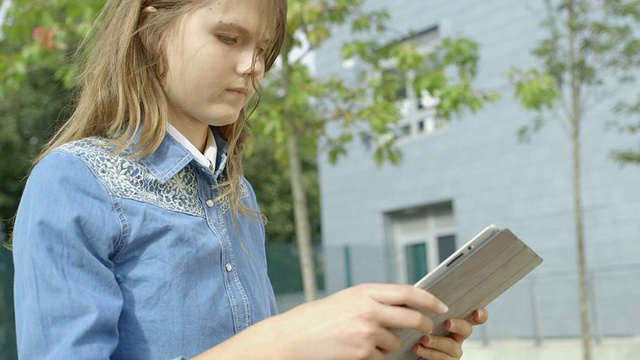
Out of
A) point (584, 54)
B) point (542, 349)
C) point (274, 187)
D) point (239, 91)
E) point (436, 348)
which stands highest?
point (584, 54)

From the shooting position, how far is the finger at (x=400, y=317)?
0.91 metres

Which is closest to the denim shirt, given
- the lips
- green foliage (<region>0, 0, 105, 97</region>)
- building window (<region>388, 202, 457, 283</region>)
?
the lips

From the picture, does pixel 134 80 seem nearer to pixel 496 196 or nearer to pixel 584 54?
pixel 584 54

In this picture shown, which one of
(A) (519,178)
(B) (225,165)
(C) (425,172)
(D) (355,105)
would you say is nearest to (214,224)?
(B) (225,165)

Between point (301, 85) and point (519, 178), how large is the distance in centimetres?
718

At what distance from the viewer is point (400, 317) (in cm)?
92

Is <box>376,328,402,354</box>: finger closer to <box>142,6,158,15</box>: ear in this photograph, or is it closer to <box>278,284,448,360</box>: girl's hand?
<box>278,284,448,360</box>: girl's hand

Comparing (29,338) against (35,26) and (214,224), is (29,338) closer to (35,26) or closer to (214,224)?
(214,224)

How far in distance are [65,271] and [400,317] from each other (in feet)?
1.34

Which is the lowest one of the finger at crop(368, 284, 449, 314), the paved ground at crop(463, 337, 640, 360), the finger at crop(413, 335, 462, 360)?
the paved ground at crop(463, 337, 640, 360)

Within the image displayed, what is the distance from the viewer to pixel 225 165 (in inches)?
55.4

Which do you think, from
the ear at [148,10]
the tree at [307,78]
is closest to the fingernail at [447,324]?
the ear at [148,10]

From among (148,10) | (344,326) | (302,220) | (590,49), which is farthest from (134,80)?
(590,49)

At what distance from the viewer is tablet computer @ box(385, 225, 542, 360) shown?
1.05 m
